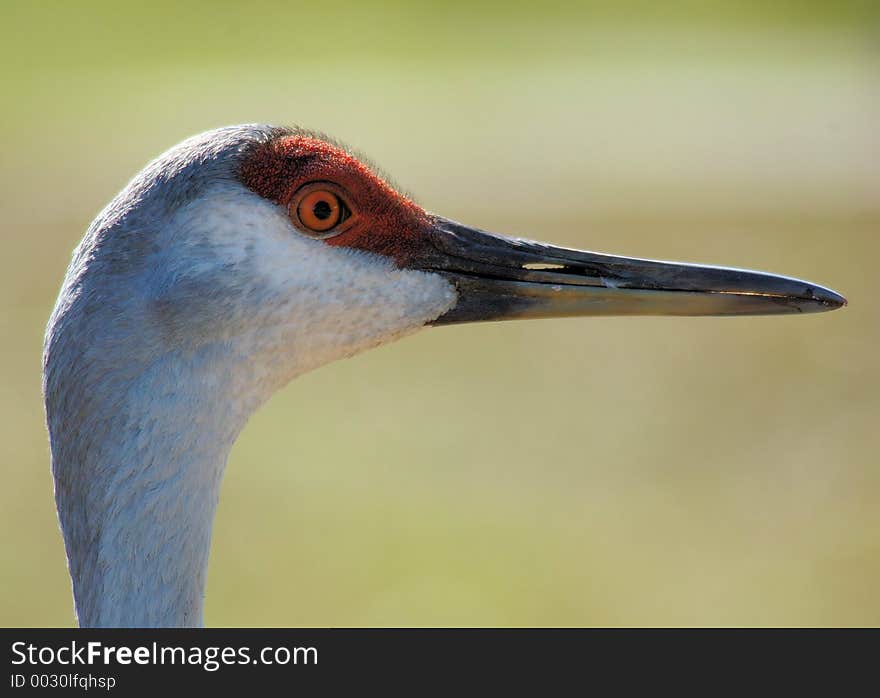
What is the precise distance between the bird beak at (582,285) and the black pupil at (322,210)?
0.21 m

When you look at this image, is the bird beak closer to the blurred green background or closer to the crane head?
the crane head

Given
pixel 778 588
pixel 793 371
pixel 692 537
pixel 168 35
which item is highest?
pixel 168 35

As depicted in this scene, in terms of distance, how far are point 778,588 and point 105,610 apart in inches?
183

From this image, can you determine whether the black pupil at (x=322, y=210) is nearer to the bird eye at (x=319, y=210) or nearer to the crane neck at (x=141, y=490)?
the bird eye at (x=319, y=210)

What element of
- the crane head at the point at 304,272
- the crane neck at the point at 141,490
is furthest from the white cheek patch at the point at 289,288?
the crane neck at the point at 141,490

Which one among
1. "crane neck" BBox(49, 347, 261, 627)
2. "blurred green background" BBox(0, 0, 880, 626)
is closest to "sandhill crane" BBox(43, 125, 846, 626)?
"crane neck" BBox(49, 347, 261, 627)

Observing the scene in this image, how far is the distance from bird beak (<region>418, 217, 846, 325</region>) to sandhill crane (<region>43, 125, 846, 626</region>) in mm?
97

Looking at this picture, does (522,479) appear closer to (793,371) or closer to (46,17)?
(793,371)

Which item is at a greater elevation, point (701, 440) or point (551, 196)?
point (551, 196)

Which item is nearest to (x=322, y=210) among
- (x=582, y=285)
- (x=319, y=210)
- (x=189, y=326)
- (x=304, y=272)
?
(x=319, y=210)

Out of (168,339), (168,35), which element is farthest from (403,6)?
(168,339)

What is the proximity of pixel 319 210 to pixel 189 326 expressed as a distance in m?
0.33

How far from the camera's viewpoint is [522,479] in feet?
22.4
